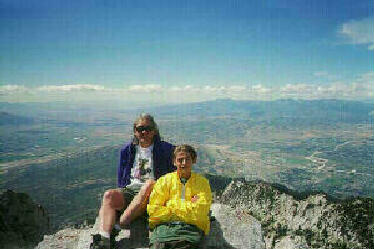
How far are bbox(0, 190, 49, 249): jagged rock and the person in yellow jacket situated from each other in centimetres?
3191

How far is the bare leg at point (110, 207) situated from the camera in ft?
27.5

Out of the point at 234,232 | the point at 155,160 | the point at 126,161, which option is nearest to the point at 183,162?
the point at 155,160

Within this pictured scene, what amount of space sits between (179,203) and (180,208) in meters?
0.16

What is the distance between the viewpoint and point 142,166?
10.5 m

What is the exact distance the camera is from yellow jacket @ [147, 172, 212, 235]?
26.6 ft

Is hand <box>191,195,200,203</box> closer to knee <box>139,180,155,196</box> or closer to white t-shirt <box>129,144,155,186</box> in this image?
knee <box>139,180,155,196</box>

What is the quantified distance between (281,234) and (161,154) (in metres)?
57.9

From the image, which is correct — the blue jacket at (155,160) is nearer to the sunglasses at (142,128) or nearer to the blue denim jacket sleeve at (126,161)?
the blue denim jacket sleeve at (126,161)

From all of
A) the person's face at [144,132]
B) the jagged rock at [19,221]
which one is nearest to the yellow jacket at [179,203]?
the person's face at [144,132]

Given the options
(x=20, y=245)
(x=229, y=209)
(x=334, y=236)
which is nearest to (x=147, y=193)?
(x=229, y=209)

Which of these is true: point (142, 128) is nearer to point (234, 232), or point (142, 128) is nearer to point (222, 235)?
point (222, 235)

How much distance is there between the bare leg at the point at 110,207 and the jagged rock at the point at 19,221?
3065 centimetres

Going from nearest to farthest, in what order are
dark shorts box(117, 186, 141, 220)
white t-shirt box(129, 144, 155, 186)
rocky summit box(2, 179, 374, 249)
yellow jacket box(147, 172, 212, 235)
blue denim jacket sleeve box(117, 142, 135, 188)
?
yellow jacket box(147, 172, 212, 235) → dark shorts box(117, 186, 141, 220) → white t-shirt box(129, 144, 155, 186) → blue denim jacket sleeve box(117, 142, 135, 188) → rocky summit box(2, 179, 374, 249)

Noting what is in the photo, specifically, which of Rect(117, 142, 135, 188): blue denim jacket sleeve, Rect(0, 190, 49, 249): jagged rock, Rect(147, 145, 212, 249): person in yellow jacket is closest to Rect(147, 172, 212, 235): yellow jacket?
Rect(147, 145, 212, 249): person in yellow jacket
